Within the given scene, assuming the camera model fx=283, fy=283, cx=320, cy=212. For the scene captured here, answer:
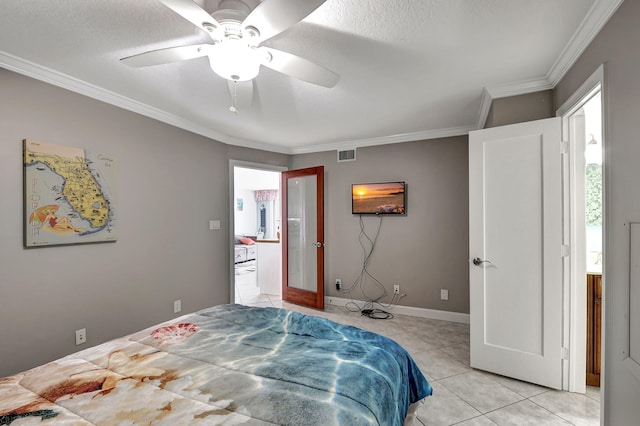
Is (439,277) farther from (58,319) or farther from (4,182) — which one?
(4,182)

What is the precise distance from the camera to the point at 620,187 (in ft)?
4.63

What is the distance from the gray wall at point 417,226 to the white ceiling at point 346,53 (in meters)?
0.72

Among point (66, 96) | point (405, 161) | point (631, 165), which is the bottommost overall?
point (631, 165)

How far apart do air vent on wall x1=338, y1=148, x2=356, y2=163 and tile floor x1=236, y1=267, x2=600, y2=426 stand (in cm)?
253

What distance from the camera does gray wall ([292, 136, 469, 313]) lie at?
3.64 m

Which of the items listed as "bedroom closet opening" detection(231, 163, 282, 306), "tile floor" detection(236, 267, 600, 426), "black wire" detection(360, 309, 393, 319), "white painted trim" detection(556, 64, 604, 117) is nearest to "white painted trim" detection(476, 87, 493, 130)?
"white painted trim" detection(556, 64, 604, 117)

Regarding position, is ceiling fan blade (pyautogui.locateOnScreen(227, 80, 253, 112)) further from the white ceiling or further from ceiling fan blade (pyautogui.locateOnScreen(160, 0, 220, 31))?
ceiling fan blade (pyautogui.locateOnScreen(160, 0, 220, 31))

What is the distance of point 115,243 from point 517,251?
3.52m

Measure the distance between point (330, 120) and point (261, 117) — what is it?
2.60 ft

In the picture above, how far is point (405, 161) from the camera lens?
3.94 meters

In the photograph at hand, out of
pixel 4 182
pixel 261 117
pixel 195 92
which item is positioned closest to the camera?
pixel 4 182

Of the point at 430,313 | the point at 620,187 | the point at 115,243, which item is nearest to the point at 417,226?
the point at 430,313

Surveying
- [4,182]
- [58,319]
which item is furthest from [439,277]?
[4,182]

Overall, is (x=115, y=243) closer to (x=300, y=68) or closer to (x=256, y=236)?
(x=300, y=68)
